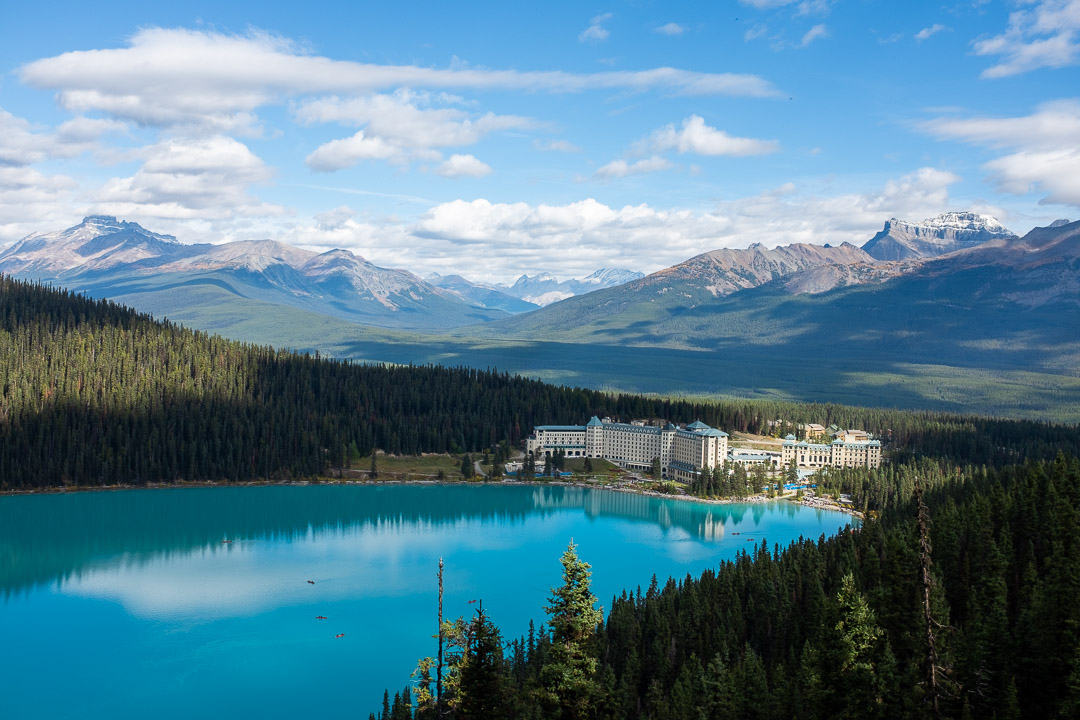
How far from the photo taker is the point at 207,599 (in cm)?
6350

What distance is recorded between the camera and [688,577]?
2203 inches

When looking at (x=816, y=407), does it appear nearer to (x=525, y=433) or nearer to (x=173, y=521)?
(x=525, y=433)

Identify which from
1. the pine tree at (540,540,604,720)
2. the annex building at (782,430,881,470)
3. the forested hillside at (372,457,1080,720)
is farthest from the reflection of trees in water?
the pine tree at (540,540,604,720)

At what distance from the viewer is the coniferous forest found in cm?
2858

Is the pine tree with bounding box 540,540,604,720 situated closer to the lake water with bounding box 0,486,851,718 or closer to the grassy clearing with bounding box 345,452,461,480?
the lake water with bounding box 0,486,851,718

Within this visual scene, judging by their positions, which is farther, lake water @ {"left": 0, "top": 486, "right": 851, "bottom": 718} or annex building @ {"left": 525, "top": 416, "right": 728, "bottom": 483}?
annex building @ {"left": 525, "top": 416, "right": 728, "bottom": 483}

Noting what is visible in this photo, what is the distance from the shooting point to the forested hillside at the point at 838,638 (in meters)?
25.1

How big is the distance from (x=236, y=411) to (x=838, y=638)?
101m

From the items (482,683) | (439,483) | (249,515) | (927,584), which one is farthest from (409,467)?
(927,584)

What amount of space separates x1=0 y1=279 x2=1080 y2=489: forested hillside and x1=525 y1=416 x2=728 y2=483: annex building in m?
5.29

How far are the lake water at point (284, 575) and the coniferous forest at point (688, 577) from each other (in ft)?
21.0

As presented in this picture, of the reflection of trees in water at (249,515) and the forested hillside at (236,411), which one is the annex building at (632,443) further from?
the reflection of trees in water at (249,515)

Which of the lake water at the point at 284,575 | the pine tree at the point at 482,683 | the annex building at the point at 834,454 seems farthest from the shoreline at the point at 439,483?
the pine tree at the point at 482,683

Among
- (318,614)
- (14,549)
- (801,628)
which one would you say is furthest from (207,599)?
(801,628)
